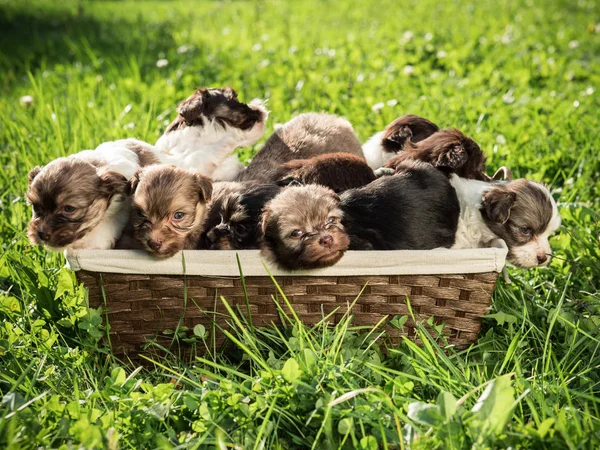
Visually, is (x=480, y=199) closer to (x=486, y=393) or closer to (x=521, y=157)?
(x=486, y=393)

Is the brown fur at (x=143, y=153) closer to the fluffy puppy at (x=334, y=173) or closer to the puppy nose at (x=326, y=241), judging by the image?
the fluffy puppy at (x=334, y=173)

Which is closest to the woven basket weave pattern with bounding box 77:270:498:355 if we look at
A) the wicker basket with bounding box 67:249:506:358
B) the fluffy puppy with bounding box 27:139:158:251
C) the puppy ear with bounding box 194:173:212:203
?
the wicker basket with bounding box 67:249:506:358

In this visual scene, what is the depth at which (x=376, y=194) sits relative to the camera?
367 centimetres

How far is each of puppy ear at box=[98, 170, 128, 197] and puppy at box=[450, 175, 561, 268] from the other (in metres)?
1.84

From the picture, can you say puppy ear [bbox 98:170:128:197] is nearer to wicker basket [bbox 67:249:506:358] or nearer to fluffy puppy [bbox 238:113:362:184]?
wicker basket [bbox 67:249:506:358]

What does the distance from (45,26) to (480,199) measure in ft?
37.3

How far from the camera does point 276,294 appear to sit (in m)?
3.42

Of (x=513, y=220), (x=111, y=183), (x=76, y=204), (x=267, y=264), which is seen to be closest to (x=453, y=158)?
(x=513, y=220)

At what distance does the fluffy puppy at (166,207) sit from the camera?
3.32m

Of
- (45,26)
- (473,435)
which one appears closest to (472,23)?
(45,26)

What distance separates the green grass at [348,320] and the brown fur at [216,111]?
119 centimetres

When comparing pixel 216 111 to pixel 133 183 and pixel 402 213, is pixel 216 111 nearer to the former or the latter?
pixel 133 183

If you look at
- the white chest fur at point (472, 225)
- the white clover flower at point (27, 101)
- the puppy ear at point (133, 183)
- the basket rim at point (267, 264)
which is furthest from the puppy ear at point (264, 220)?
the white clover flower at point (27, 101)

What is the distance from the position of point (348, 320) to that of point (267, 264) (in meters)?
0.49
